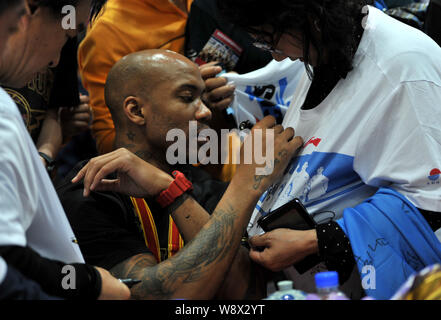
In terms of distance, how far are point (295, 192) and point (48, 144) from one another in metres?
1.21

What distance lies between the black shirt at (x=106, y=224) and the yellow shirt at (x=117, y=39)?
2.18ft

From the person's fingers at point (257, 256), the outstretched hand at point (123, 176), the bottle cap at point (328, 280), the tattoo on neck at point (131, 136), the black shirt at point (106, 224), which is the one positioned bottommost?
the black shirt at point (106, 224)

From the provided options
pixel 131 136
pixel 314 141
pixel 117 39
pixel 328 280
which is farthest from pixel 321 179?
pixel 117 39

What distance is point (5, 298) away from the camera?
103 cm

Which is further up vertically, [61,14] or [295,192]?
[61,14]

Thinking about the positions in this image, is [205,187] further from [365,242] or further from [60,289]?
[60,289]

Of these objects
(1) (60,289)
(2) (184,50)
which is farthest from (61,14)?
(2) (184,50)

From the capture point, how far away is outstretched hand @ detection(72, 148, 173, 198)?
1.84 metres

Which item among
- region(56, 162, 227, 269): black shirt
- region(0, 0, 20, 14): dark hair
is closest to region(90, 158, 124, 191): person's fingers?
region(56, 162, 227, 269): black shirt

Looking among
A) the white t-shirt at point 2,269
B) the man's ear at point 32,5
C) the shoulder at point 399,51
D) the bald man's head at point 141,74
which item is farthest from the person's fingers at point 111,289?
the bald man's head at point 141,74

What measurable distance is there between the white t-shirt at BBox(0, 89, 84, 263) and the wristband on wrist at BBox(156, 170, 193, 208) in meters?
0.59

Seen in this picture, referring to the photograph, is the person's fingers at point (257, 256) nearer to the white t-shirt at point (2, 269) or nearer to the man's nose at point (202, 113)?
the man's nose at point (202, 113)

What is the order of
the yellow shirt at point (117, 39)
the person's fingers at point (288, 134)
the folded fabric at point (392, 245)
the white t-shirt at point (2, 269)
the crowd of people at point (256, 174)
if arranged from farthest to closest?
the yellow shirt at point (117, 39), the person's fingers at point (288, 134), the folded fabric at point (392, 245), the crowd of people at point (256, 174), the white t-shirt at point (2, 269)

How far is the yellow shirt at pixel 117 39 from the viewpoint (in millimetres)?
2740
